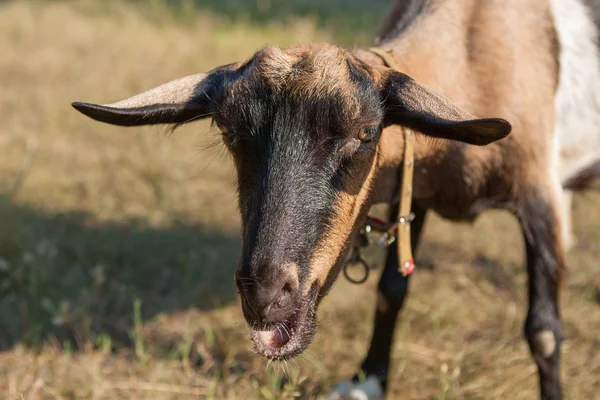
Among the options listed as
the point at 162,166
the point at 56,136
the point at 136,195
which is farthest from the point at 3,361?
the point at 56,136

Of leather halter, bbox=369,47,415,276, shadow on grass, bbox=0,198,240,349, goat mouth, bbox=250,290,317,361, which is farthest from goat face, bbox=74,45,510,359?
shadow on grass, bbox=0,198,240,349

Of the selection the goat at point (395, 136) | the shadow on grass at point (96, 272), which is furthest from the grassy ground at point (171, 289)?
the goat at point (395, 136)

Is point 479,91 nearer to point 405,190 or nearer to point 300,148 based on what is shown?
point 405,190

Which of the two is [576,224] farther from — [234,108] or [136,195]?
[234,108]

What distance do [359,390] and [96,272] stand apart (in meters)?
1.83

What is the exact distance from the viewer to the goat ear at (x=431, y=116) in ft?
9.86

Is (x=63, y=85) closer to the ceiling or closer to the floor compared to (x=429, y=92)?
closer to the floor

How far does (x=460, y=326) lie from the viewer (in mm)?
5297

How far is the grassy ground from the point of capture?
4469mm

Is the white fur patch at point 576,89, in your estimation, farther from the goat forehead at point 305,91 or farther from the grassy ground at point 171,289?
the goat forehead at point 305,91

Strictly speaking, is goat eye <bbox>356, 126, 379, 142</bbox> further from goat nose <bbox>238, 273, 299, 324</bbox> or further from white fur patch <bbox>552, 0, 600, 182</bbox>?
white fur patch <bbox>552, 0, 600, 182</bbox>

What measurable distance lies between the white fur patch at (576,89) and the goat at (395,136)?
1cm

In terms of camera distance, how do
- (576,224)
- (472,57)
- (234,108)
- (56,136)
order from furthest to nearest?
(56,136) < (576,224) < (472,57) < (234,108)

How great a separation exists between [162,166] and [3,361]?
3.14 m
